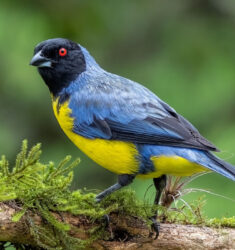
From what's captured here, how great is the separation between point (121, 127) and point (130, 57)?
546 centimetres

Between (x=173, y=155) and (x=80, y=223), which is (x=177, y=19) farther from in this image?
(x=80, y=223)

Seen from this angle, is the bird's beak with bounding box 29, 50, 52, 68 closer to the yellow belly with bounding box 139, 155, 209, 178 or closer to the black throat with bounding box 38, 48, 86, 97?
the black throat with bounding box 38, 48, 86, 97

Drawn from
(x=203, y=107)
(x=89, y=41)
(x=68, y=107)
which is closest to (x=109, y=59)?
(x=89, y=41)

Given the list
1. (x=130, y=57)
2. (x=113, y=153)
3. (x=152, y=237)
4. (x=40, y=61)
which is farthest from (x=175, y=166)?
(x=130, y=57)

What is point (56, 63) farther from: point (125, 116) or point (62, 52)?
point (125, 116)

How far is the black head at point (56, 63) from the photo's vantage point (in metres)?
6.36

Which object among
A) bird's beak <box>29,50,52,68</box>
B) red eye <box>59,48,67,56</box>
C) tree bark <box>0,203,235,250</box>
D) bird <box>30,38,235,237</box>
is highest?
red eye <box>59,48,67,56</box>

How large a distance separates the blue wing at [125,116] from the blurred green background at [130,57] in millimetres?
2288

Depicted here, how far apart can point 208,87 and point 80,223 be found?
16.0ft

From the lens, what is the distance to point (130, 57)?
37.1 ft

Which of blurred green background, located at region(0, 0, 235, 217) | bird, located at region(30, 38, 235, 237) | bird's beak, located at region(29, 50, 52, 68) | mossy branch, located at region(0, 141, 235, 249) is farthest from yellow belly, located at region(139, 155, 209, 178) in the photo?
blurred green background, located at region(0, 0, 235, 217)

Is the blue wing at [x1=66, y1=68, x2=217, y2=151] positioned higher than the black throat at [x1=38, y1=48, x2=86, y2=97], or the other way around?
the black throat at [x1=38, y1=48, x2=86, y2=97]

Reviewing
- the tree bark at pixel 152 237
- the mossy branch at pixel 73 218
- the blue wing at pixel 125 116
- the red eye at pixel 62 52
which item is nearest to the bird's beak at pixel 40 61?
the red eye at pixel 62 52

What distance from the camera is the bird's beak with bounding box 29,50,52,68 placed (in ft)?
20.7
